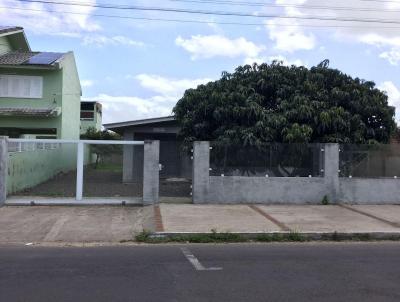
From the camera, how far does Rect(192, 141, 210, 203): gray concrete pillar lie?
1605 centimetres

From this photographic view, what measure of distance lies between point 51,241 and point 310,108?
9.76 metres

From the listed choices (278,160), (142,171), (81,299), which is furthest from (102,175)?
(81,299)

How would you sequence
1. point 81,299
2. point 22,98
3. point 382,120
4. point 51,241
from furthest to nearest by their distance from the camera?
point 22,98 → point 382,120 → point 51,241 → point 81,299

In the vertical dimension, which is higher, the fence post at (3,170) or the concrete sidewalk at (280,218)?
the fence post at (3,170)

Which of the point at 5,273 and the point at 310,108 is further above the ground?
the point at 310,108

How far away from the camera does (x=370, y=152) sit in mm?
17000

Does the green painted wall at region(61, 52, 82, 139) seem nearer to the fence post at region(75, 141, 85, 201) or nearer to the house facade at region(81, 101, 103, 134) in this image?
the fence post at region(75, 141, 85, 201)

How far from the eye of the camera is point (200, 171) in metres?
16.1

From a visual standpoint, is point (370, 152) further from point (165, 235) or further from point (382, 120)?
point (165, 235)

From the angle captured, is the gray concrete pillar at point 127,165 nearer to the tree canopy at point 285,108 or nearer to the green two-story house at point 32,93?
the tree canopy at point 285,108

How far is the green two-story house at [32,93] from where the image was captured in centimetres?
2873

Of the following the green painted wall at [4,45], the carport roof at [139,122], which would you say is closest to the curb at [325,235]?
the carport roof at [139,122]

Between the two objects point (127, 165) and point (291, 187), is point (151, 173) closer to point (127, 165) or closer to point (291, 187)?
point (127, 165)

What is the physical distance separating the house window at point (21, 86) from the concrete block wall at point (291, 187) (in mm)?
16342
